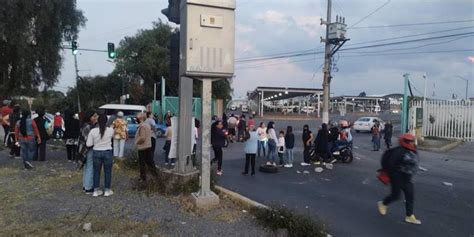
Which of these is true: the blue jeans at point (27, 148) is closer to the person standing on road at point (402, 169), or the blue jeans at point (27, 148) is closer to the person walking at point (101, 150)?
the person walking at point (101, 150)

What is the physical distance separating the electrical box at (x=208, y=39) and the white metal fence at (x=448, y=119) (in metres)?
21.7

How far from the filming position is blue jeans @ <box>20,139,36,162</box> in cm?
1257

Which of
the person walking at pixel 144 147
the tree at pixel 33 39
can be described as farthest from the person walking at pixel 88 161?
the tree at pixel 33 39

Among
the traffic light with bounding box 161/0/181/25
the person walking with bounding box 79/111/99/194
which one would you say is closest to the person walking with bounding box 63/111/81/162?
the person walking with bounding box 79/111/99/194

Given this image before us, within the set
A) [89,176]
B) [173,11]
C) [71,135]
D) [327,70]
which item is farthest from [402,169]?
[327,70]

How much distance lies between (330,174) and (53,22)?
19114 millimetres

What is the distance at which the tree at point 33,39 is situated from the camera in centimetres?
2447

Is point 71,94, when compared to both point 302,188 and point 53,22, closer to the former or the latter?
point 53,22

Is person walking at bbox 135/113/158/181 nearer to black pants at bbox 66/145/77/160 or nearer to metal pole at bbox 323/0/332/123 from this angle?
black pants at bbox 66/145/77/160

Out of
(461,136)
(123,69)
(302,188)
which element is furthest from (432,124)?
(123,69)

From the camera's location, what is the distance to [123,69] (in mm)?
53875

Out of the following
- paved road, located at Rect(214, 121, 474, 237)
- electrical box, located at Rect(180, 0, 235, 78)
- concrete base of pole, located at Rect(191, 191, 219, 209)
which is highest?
electrical box, located at Rect(180, 0, 235, 78)

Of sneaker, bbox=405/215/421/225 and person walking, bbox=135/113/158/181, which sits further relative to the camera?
person walking, bbox=135/113/158/181

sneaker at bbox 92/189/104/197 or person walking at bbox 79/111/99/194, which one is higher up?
person walking at bbox 79/111/99/194
